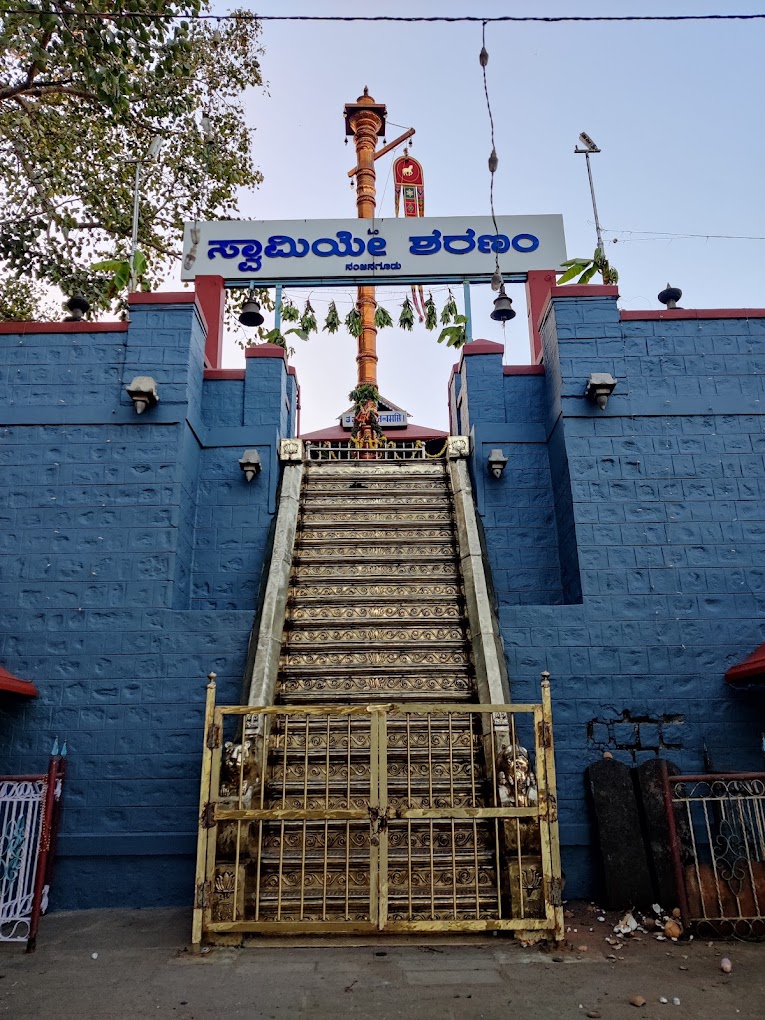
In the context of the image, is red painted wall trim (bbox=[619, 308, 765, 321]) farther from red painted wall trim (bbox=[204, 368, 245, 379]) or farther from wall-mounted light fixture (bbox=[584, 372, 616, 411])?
red painted wall trim (bbox=[204, 368, 245, 379])

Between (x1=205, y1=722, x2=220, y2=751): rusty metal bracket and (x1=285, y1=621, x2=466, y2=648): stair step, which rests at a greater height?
(x1=285, y1=621, x2=466, y2=648): stair step

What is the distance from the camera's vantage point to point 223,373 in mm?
9602

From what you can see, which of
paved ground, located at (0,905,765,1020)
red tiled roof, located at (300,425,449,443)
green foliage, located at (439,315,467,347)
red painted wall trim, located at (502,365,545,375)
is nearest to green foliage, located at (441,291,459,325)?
green foliage, located at (439,315,467,347)

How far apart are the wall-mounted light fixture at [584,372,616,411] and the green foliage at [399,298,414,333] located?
8.01 m

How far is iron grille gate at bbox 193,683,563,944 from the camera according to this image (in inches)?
188

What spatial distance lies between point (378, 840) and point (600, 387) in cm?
561

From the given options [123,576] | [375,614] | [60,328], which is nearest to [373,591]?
[375,614]

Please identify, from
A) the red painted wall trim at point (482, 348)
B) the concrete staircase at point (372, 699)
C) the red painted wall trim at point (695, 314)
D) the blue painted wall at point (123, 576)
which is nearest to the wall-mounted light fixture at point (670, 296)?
the red painted wall trim at point (695, 314)

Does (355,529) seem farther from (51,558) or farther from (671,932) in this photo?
(671,932)

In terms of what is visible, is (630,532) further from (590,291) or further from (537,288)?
(537,288)

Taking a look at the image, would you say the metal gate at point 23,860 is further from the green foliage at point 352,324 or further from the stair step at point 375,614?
the green foliage at point 352,324

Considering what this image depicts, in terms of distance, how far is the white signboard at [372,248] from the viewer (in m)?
12.3

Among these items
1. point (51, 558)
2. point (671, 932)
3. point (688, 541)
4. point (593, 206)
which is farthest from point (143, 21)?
point (671, 932)

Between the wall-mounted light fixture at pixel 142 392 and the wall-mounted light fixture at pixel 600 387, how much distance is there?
5031mm
